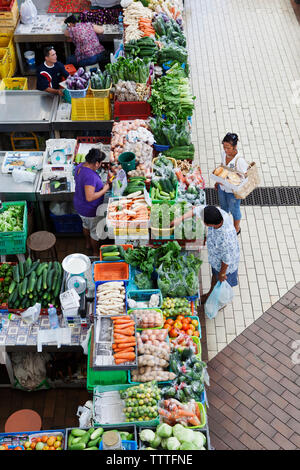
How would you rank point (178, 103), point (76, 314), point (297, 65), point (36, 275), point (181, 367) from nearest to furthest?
1. point (181, 367)
2. point (76, 314)
3. point (36, 275)
4. point (178, 103)
5. point (297, 65)

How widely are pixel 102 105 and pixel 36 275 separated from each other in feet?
11.5

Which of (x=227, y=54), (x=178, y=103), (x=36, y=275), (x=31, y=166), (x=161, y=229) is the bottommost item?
(x=36, y=275)

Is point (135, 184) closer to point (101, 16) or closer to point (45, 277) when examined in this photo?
point (45, 277)

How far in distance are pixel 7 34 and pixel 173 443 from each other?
32.5 ft

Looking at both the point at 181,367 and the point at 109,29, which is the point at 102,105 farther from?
the point at 181,367

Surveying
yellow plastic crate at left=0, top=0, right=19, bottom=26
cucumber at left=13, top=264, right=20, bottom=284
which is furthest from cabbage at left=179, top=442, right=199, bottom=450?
yellow plastic crate at left=0, top=0, right=19, bottom=26

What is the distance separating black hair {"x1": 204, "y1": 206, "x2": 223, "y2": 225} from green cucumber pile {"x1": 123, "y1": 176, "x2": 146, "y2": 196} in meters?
1.28

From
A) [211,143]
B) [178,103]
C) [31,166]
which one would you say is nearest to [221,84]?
[211,143]

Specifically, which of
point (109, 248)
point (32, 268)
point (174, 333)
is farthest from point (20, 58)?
point (174, 333)

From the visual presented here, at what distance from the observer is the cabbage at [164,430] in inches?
181

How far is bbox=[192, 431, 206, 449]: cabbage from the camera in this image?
457cm

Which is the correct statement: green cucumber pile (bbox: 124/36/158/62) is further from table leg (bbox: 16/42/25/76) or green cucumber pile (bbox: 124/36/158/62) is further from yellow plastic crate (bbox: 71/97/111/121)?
table leg (bbox: 16/42/25/76)

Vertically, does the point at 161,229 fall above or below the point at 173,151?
below

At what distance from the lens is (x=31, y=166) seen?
25.9 ft
